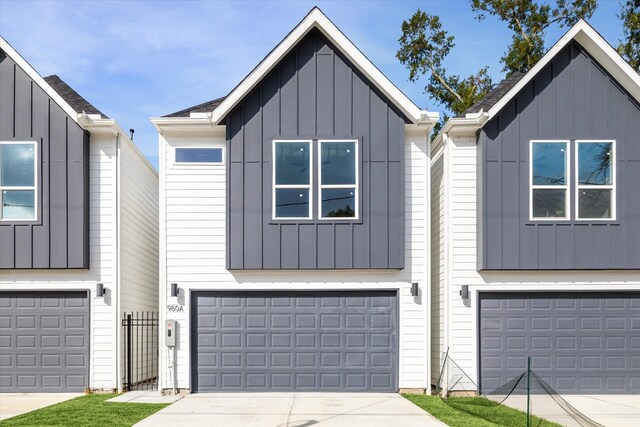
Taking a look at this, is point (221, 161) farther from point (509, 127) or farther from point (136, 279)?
point (509, 127)

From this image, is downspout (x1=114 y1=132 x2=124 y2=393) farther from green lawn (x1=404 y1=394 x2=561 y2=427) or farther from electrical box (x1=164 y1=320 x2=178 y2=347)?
green lawn (x1=404 y1=394 x2=561 y2=427)

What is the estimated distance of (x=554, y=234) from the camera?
12.5 metres

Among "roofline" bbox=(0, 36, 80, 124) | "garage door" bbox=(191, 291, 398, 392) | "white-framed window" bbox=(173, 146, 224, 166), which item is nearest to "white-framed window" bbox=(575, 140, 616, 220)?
"garage door" bbox=(191, 291, 398, 392)

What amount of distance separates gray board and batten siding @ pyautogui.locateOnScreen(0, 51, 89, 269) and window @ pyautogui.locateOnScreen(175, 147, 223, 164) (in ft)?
6.43

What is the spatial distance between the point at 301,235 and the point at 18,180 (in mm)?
6015

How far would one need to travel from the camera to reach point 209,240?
1283cm

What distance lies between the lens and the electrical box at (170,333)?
12508mm

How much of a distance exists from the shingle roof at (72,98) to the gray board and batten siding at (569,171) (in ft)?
27.5

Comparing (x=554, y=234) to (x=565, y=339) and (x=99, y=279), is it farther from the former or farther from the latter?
(x=99, y=279)

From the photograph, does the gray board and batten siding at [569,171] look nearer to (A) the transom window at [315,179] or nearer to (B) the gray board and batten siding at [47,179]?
(A) the transom window at [315,179]

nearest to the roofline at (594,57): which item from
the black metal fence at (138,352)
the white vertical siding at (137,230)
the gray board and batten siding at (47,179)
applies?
the white vertical siding at (137,230)

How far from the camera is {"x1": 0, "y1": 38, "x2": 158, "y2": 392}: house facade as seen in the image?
12.6 meters

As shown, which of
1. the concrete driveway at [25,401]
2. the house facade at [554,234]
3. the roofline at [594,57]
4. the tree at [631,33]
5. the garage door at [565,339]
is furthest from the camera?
the tree at [631,33]

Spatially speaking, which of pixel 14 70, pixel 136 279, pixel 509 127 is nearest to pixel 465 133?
pixel 509 127
